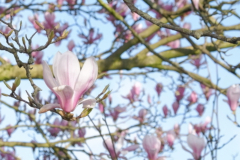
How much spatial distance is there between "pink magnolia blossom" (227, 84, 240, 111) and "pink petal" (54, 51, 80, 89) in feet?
4.75

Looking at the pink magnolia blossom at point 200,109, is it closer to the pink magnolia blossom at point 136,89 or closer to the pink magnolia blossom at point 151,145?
the pink magnolia blossom at point 136,89

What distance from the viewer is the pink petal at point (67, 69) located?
1.00m

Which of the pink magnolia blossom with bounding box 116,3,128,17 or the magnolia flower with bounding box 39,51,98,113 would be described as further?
the pink magnolia blossom with bounding box 116,3,128,17

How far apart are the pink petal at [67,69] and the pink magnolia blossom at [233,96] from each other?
1.45 meters

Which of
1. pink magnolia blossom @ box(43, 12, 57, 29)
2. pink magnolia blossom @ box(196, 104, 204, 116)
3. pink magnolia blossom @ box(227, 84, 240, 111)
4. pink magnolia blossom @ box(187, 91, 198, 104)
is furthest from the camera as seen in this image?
→ pink magnolia blossom @ box(196, 104, 204, 116)

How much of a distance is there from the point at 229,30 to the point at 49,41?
2.27 metres

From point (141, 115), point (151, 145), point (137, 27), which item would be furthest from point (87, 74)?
point (141, 115)

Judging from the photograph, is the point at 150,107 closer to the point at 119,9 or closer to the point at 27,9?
the point at 119,9

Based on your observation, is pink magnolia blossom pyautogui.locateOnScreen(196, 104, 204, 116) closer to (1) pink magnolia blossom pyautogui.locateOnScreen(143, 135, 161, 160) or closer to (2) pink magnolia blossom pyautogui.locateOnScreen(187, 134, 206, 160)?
(2) pink magnolia blossom pyautogui.locateOnScreen(187, 134, 206, 160)

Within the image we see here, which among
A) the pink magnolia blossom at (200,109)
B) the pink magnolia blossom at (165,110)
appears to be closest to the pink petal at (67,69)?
the pink magnolia blossom at (165,110)

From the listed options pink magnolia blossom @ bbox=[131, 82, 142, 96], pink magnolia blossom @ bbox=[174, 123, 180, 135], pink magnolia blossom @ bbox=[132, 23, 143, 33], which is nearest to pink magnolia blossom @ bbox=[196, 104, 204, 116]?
pink magnolia blossom @ bbox=[174, 123, 180, 135]

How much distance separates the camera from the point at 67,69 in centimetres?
100

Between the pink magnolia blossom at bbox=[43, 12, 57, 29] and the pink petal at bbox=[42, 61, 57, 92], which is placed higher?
the pink magnolia blossom at bbox=[43, 12, 57, 29]

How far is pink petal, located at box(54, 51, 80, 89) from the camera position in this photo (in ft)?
3.27
